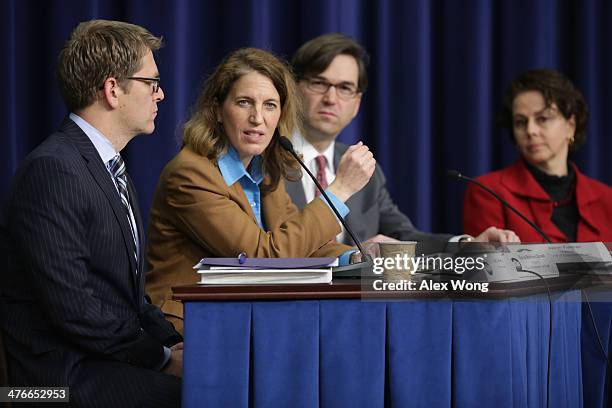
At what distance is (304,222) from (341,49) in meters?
1.07

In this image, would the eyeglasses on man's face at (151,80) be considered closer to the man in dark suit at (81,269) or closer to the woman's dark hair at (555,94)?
the man in dark suit at (81,269)

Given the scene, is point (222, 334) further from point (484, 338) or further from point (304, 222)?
point (304, 222)

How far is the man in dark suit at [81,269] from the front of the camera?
1.65 m

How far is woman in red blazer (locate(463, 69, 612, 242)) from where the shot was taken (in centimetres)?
290

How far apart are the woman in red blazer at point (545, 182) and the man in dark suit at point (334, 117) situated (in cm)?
26

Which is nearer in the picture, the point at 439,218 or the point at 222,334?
the point at 222,334

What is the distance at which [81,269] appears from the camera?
1677 millimetres

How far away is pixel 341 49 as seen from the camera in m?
2.95

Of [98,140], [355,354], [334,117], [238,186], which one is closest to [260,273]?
[355,354]

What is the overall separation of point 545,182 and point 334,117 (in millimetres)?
774

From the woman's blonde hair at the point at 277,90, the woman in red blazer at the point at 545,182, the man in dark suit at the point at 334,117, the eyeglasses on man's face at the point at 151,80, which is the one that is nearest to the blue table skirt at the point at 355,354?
the eyeglasses on man's face at the point at 151,80

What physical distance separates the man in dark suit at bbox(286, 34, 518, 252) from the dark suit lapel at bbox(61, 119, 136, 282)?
3.49ft

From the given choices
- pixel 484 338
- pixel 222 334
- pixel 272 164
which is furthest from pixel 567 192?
pixel 222 334

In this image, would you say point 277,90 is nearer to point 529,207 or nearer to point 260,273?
point 260,273
